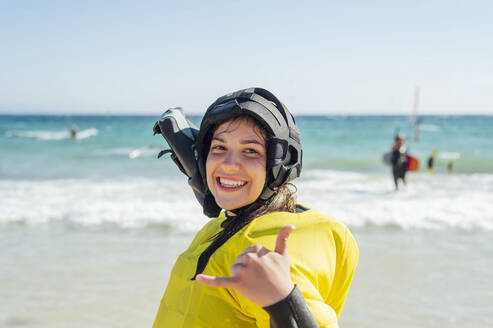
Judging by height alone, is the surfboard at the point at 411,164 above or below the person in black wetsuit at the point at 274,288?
below

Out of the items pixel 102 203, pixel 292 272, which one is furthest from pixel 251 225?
pixel 102 203

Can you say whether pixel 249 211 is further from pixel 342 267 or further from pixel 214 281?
pixel 214 281

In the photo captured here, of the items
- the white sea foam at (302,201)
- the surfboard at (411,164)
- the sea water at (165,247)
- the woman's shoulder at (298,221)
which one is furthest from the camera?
the surfboard at (411,164)

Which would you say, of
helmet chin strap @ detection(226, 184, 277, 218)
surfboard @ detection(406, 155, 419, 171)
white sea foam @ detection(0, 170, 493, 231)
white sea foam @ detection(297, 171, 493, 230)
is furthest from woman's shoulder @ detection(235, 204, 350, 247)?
surfboard @ detection(406, 155, 419, 171)

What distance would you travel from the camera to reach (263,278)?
1.12 metres

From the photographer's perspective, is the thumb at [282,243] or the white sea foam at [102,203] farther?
the white sea foam at [102,203]

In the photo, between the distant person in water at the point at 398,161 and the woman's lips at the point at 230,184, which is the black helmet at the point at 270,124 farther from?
the distant person in water at the point at 398,161

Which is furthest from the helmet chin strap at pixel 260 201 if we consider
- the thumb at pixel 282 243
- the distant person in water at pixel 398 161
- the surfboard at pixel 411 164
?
the surfboard at pixel 411 164

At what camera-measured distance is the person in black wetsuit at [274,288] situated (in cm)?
112

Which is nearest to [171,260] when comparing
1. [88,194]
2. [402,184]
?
[88,194]

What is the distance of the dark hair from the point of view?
144 centimetres

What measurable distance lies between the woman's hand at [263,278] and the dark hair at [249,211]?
1.00ft

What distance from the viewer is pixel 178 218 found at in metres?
8.25

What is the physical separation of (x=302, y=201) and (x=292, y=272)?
9.44 metres
